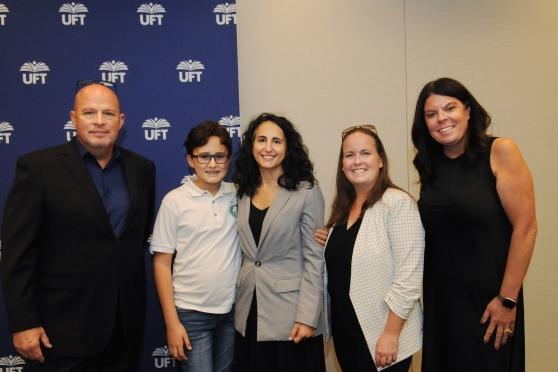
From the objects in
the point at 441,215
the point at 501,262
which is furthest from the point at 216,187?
the point at 501,262

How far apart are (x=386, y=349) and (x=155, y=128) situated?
1.79 metres

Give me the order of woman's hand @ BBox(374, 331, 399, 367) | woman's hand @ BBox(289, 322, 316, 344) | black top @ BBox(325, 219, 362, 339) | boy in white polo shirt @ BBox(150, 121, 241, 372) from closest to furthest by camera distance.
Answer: woman's hand @ BBox(374, 331, 399, 367)
black top @ BBox(325, 219, 362, 339)
woman's hand @ BBox(289, 322, 316, 344)
boy in white polo shirt @ BBox(150, 121, 241, 372)

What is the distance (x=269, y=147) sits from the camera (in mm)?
2133

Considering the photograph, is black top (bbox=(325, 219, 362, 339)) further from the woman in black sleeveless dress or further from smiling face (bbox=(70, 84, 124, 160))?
smiling face (bbox=(70, 84, 124, 160))

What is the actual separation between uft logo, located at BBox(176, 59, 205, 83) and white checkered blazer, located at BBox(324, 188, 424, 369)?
1.45 metres

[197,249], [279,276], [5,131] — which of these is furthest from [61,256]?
[5,131]

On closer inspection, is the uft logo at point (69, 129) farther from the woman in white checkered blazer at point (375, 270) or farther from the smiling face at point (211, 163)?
the woman in white checkered blazer at point (375, 270)

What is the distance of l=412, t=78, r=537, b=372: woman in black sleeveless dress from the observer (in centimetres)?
179

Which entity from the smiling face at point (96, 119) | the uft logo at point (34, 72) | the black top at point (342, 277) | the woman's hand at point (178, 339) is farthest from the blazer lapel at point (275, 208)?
the uft logo at point (34, 72)

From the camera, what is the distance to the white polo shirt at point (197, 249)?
210 centimetres

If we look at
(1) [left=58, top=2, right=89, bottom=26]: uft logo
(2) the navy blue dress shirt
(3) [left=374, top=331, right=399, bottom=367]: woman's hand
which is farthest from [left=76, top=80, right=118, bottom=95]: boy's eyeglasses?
(3) [left=374, top=331, right=399, bottom=367]: woman's hand

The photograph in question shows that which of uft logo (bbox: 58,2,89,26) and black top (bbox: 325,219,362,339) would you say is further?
uft logo (bbox: 58,2,89,26)

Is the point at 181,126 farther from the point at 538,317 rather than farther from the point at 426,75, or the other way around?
the point at 538,317

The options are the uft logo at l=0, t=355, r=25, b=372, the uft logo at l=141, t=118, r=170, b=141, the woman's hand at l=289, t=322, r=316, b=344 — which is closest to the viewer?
the woman's hand at l=289, t=322, r=316, b=344
